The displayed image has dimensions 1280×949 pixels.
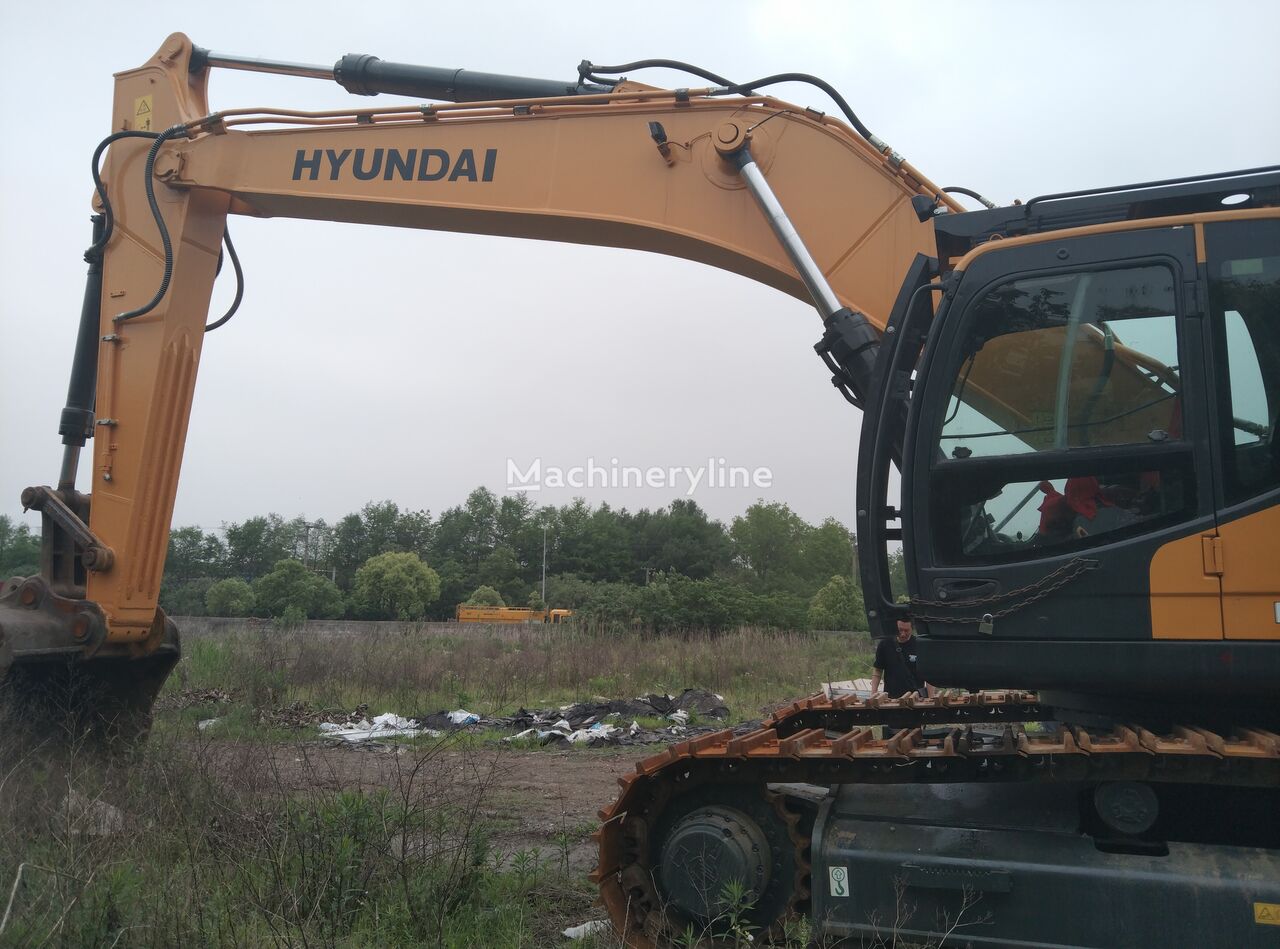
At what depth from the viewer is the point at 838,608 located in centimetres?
3544

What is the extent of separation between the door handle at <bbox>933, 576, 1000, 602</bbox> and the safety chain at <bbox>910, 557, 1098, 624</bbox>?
20mm

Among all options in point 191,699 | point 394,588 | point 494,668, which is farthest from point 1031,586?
point 394,588

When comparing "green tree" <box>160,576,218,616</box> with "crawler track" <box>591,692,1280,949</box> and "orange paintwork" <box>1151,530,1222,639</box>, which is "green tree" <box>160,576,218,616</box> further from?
"orange paintwork" <box>1151,530,1222,639</box>

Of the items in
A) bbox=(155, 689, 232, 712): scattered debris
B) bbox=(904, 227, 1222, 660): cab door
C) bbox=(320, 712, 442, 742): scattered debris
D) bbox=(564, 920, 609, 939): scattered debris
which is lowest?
bbox=(320, 712, 442, 742): scattered debris

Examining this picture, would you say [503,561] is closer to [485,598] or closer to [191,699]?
[485,598]

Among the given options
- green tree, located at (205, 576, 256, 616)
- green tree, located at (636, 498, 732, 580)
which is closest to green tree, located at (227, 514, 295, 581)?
green tree, located at (205, 576, 256, 616)

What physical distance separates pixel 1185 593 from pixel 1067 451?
653mm

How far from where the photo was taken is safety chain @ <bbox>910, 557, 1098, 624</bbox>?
12.1 feet

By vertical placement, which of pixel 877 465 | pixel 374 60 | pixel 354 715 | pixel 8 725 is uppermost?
pixel 374 60

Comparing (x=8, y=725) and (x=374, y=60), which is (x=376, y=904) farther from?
(x=374, y=60)

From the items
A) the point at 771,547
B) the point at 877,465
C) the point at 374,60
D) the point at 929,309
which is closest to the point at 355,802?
the point at 877,465

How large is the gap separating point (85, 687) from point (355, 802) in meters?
2.37

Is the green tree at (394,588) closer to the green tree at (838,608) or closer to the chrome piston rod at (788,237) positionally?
the green tree at (838,608)

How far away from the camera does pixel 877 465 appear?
4285 mm
